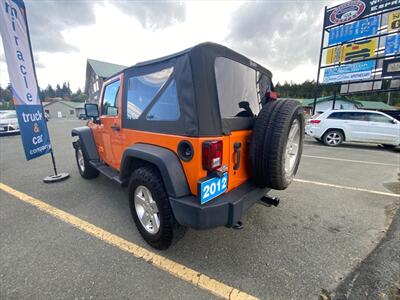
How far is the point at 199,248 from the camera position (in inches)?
89.6

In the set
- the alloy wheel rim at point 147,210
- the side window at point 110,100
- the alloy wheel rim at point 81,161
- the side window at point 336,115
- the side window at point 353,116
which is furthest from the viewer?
the side window at point 336,115

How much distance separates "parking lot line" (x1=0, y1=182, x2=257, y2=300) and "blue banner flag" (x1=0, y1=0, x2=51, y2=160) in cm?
153

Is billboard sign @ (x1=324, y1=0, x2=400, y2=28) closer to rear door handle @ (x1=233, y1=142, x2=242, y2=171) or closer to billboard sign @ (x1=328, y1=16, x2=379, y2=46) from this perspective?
billboard sign @ (x1=328, y1=16, x2=379, y2=46)

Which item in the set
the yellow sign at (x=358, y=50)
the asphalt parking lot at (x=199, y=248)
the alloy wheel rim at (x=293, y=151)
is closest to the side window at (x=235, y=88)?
the alloy wheel rim at (x=293, y=151)

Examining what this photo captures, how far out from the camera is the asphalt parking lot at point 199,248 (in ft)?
5.79

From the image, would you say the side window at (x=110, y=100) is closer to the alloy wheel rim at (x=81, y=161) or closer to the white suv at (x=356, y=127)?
the alloy wheel rim at (x=81, y=161)

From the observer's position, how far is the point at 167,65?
196 centimetres

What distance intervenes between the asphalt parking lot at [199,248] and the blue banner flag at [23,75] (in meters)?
1.06

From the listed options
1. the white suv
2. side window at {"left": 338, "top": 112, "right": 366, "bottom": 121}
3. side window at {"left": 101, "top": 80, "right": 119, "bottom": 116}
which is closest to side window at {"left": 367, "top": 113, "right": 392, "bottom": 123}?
Answer: the white suv

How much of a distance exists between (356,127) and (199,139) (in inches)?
387

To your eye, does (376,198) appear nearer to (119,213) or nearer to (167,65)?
(167,65)

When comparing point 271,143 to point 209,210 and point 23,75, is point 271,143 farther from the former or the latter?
point 23,75

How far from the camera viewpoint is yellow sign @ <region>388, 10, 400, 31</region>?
11.0 m

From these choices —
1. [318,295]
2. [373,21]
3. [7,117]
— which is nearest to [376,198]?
[318,295]
